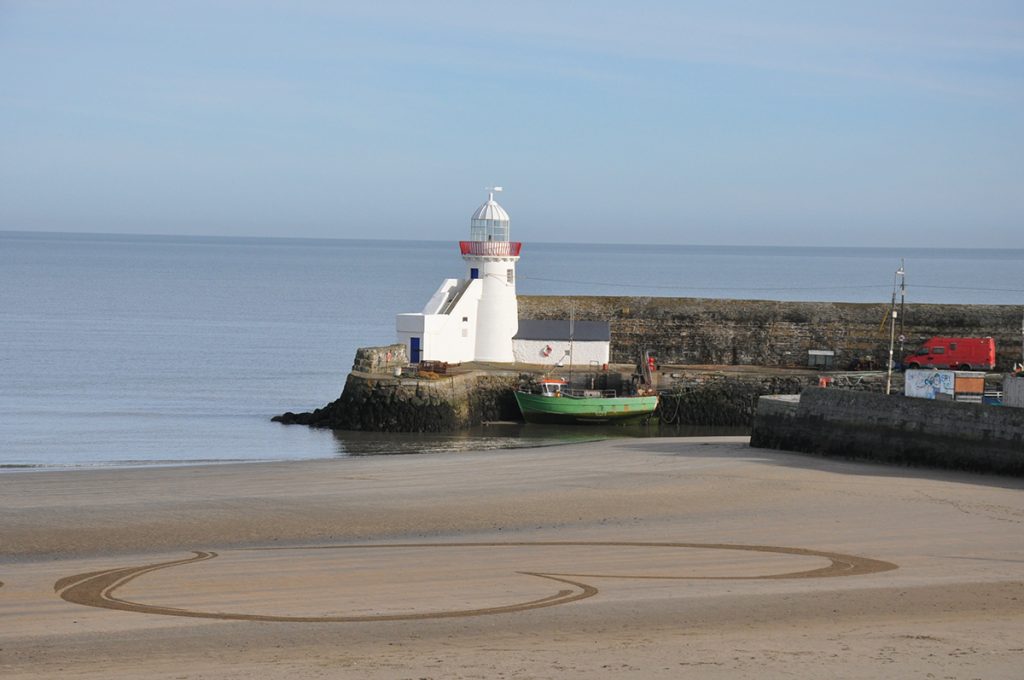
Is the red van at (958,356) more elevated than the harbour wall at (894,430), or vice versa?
the red van at (958,356)

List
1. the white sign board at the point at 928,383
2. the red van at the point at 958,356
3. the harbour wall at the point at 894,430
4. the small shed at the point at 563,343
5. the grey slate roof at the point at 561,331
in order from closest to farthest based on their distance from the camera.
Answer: the harbour wall at the point at 894,430
the white sign board at the point at 928,383
the red van at the point at 958,356
the small shed at the point at 563,343
the grey slate roof at the point at 561,331

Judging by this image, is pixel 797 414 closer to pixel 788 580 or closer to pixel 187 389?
pixel 788 580

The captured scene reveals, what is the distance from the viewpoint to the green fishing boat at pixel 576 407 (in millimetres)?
31828

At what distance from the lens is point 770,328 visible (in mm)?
37500

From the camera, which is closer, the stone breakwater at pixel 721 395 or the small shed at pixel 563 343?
the stone breakwater at pixel 721 395

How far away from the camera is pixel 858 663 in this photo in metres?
9.66

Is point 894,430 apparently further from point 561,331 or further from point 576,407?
point 561,331

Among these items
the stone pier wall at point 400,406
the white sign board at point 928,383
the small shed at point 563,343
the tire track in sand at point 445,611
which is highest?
the small shed at point 563,343

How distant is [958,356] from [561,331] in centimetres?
1062

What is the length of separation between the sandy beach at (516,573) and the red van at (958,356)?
1369 cm

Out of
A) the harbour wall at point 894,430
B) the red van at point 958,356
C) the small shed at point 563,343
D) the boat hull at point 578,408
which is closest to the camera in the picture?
the harbour wall at point 894,430

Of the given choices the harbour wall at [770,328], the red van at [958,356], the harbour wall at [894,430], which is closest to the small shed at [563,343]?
the harbour wall at [770,328]

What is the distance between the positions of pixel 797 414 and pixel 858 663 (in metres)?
15.2

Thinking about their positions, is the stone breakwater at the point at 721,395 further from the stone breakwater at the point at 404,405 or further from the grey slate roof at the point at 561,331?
the stone breakwater at the point at 404,405
